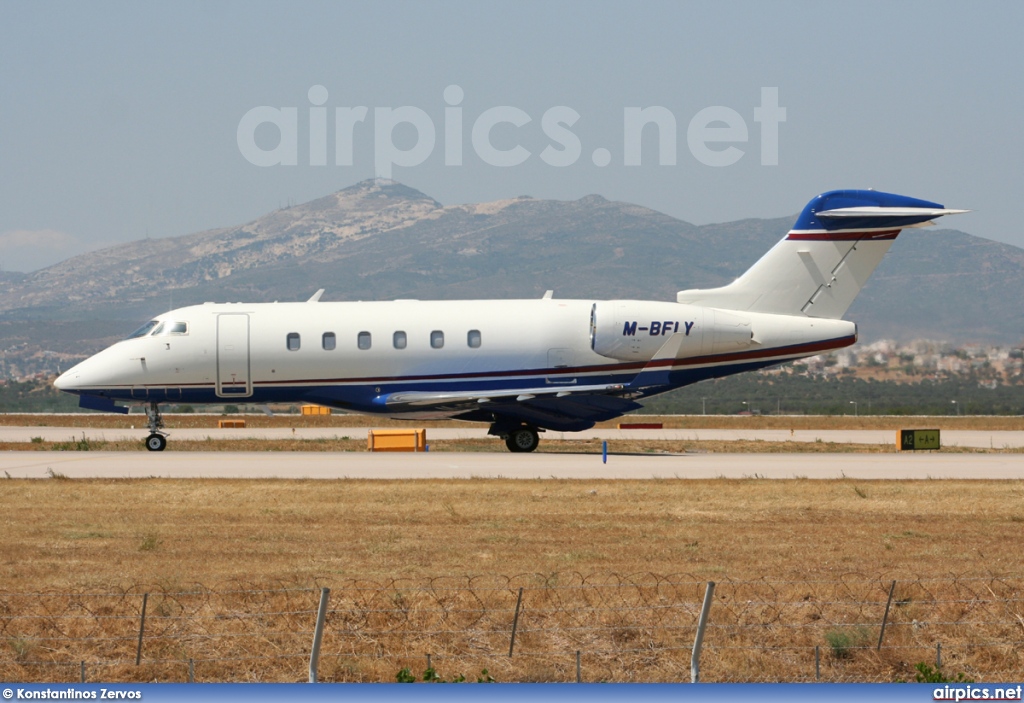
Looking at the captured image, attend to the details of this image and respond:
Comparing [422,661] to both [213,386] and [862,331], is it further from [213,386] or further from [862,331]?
[862,331]

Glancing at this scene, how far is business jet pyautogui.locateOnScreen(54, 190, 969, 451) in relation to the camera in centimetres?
3688

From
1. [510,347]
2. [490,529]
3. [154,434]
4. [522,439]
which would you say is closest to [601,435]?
[522,439]

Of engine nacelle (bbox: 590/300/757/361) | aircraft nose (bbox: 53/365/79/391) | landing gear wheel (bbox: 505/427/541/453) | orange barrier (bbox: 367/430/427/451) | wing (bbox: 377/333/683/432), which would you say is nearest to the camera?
wing (bbox: 377/333/683/432)

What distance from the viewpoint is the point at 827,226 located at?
3800cm

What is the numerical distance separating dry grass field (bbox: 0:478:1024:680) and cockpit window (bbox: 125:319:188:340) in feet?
→ 39.8

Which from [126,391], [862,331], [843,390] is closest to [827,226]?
[126,391]

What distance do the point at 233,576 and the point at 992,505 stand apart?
15.2m

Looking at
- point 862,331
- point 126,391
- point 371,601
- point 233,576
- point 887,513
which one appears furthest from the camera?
point 862,331

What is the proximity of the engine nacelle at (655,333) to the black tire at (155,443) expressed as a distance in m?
13.2

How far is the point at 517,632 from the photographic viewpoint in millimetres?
14031

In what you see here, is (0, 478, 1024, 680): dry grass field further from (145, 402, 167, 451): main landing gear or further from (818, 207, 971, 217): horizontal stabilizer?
(818, 207, 971, 217): horizontal stabilizer

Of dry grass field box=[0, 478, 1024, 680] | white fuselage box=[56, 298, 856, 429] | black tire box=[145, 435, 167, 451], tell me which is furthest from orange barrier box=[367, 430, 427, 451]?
dry grass field box=[0, 478, 1024, 680]

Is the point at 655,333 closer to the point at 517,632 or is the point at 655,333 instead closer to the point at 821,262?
the point at 821,262

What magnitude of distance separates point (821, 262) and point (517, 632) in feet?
86.5
